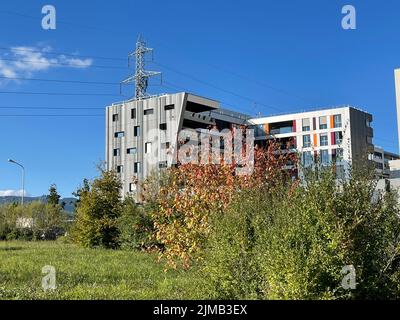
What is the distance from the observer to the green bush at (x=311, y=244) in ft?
22.5

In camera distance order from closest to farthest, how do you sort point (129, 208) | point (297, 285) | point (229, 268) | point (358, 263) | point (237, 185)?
point (297, 285) < point (358, 263) < point (229, 268) < point (237, 185) < point (129, 208)

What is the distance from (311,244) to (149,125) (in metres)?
58.2

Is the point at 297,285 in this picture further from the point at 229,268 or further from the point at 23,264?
the point at 23,264

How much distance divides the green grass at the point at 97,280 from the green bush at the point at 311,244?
1.28 meters

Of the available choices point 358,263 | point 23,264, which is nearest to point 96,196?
point 23,264

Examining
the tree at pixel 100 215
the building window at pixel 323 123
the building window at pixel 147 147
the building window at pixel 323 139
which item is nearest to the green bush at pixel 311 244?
the tree at pixel 100 215

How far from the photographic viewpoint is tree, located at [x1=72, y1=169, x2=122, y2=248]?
2905cm

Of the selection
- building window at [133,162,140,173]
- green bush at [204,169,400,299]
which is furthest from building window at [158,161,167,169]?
green bush at [204,169,400,299]

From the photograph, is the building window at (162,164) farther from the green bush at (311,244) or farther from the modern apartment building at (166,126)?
the green bush at (311,244)

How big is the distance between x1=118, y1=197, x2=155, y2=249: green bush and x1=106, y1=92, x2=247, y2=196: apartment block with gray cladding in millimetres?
30026

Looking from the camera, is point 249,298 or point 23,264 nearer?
point 249,298

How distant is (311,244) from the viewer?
7.00 m

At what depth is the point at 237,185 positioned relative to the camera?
41.6 ft

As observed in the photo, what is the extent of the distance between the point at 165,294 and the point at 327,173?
4.49 m
